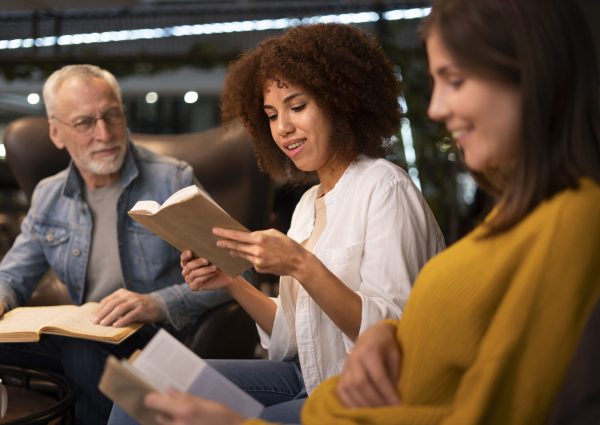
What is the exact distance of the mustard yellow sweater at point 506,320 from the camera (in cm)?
86

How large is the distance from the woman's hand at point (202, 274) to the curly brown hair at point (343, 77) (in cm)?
39

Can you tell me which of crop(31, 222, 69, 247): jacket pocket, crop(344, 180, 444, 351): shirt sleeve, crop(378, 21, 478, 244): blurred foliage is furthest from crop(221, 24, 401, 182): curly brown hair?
crop(378, 21, 478, 244): blurred foliage

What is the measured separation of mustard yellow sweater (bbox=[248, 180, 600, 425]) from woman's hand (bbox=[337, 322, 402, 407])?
0.10 feet

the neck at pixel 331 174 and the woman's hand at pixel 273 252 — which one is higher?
the neck at pixel 331 174

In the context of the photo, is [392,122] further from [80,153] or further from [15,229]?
[15,229]

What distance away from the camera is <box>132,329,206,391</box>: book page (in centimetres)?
99

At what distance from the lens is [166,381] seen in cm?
99

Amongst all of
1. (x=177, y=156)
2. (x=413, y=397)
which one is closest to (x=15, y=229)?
(x=177, y=156)

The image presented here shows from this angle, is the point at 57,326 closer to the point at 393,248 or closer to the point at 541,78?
the point at 393,248

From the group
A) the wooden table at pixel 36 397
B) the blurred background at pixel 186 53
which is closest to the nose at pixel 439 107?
the wooden table at pixel 36 397

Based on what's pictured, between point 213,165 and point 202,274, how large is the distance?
1.10 m

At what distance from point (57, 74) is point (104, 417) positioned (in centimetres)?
116

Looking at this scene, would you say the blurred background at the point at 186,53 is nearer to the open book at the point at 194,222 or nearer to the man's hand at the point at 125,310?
the man's hand at the point at 125,310

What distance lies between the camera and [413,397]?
0.93 metres
